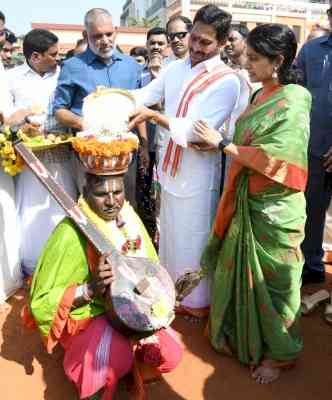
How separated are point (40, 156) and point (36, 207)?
1.65 ft

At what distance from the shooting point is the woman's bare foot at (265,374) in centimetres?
294

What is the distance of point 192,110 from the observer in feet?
10.5

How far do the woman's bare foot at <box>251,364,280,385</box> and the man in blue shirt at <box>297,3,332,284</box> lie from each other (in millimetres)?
1569

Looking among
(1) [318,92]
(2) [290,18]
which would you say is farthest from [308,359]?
(2) [290,18]

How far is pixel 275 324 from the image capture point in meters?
2.87

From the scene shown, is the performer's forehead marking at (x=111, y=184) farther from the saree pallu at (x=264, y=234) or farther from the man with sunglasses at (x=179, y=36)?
the man with sunglasses at (x=179, y=36)

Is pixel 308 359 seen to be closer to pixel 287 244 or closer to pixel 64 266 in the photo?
pixel 287 244

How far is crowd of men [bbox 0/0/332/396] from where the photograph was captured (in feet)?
10.5

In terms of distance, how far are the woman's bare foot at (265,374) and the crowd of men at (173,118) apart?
0.75 m

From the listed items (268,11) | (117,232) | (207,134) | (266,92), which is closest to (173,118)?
(207,134)

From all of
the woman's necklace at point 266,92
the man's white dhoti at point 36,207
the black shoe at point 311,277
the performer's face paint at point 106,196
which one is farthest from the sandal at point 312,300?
the man's white dhoti at point 36,207

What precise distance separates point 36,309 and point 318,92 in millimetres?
2895

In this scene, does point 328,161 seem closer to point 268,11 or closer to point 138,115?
point 138,115

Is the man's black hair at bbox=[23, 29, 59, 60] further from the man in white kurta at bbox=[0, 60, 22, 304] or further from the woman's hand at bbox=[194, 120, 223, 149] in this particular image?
the woman's hand at bbox=[194, 120, 223, 149]
